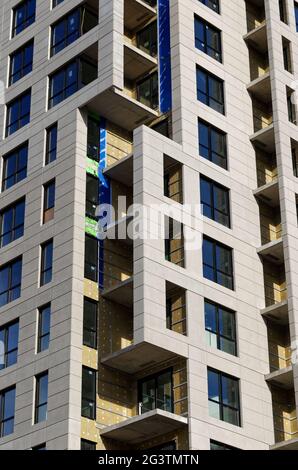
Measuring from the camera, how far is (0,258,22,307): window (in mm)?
56219

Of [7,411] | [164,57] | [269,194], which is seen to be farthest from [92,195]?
[7,411]

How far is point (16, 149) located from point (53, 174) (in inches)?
206

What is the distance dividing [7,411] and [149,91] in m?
19.8

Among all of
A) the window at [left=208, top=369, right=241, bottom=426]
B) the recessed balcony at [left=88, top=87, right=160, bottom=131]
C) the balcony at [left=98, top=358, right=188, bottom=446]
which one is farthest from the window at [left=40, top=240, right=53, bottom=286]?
the window at [left=208, top=369, right=241, bottom=426]

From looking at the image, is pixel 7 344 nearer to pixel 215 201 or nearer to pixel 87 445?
pixel 87 445

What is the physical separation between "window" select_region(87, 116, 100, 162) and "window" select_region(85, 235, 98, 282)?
5.04 metres

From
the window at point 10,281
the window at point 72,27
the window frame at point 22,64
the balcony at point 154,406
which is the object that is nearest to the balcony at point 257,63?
the window at point 72,27

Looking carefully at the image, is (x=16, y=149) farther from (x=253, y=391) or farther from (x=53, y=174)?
(x=253, y=391)

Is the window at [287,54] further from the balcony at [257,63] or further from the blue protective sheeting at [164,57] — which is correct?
the blue protective sheeting at [164,57]

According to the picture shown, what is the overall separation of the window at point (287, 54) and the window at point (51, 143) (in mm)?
14942

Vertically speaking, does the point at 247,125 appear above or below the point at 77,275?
above

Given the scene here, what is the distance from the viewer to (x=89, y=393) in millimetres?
50500
